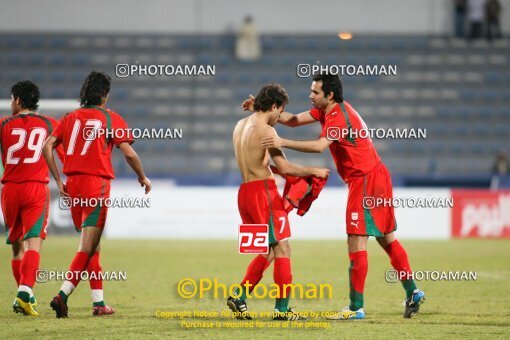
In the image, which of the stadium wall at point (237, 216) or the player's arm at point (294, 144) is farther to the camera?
the stadium wall at point (237, 216)

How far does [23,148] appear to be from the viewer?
8078 millimetres

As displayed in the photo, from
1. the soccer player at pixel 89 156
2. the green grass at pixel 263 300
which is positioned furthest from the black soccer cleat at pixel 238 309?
the soccer player at pixel 89 156

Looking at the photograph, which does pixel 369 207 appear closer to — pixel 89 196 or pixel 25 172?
pixel 89 196

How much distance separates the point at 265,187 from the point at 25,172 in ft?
7.69

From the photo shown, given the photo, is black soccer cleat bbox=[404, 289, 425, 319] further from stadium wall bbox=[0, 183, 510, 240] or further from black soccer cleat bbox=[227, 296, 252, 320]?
stadium wall bbox=[0, 183, 510, 240]

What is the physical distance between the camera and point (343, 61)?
2430 cm

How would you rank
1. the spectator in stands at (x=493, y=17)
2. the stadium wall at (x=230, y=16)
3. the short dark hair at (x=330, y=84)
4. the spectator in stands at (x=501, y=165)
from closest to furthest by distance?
1. the short dark hair at (x=330, y=84)
2. the spectator in stands at (x=501, y=165)
3. the spectator in stands at (x=493, y=17)
4. the stadium wall at (x=230, y=16)

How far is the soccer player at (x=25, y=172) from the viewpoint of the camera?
8.01 m

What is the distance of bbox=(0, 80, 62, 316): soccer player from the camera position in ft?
26.3

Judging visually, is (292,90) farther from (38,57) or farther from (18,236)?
(18,236)

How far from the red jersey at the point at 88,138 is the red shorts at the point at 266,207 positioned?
3.85 feet

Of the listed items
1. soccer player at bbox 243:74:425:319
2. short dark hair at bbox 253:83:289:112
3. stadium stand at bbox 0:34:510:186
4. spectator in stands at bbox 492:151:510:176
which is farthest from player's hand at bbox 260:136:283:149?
stadium stand at bbox 0:34:510:186

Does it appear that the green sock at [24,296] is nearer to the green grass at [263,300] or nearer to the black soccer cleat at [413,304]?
the green grass at [263,300]

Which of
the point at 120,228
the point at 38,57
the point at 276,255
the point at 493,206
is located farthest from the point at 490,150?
the point at 276,255
